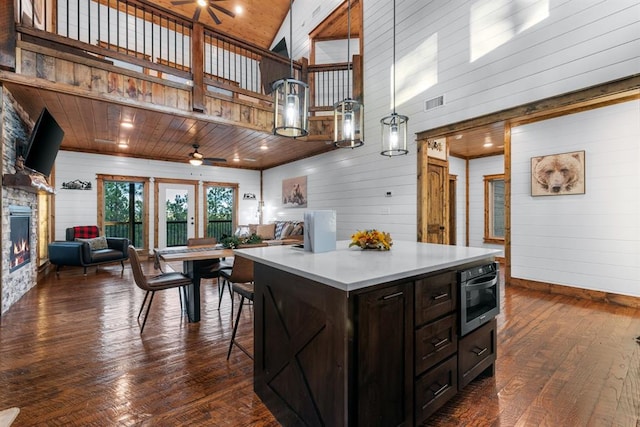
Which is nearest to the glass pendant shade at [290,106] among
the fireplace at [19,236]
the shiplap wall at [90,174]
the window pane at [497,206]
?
the fireplace at [19,236]

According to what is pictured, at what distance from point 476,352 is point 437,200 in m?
3.71

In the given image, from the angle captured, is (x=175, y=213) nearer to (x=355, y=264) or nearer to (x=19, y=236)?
(x=19, y=236)

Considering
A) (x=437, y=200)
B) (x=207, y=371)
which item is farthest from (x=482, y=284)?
(x=437, y=200)

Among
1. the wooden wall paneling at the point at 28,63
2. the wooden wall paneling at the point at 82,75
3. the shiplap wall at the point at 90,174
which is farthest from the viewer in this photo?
the shiplap wall at the point at 90,174

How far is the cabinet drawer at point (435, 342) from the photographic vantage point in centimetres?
164

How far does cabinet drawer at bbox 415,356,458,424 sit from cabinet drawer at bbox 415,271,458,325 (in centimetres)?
33

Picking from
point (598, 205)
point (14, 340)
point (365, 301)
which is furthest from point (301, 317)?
point (598, 205)

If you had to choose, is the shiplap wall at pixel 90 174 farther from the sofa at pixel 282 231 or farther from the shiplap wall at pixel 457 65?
the shiplap wall at pixel 457 65

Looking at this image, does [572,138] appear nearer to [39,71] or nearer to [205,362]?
[205,362]

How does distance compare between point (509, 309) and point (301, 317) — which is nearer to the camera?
point (301, 317)

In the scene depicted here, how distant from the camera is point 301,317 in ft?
5.25

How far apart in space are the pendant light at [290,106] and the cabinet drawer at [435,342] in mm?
1711

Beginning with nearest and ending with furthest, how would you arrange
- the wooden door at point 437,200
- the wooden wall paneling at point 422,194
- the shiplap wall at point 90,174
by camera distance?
1. the wooden wall paneling at point 422,194
2. the wooden door at point 437,200
3. the shiplap wall at point 90,174

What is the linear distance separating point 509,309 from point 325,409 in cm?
339
